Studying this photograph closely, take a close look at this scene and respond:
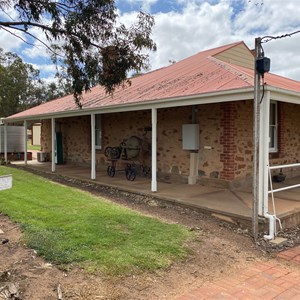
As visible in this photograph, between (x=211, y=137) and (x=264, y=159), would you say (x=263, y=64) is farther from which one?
(x=211, y=137)

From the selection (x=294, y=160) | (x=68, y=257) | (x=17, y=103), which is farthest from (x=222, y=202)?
(x=17, y=103)

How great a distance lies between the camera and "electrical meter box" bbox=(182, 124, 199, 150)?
31.7ft

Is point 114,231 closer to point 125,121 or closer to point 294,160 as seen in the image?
point 125,121

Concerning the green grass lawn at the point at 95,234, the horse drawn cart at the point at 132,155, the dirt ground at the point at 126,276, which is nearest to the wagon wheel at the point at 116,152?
the horse drawn cart at the point at 132,155

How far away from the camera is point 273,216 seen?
588 cm

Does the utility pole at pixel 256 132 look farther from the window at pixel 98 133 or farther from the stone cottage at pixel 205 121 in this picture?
the window at pixel 98 133

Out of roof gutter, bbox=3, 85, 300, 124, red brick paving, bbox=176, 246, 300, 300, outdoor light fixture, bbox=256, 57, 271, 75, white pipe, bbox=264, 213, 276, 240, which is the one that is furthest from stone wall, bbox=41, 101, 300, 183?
red brick paving, bbox=176, 246, 300, 300

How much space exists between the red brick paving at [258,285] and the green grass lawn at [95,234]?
2.39 ft

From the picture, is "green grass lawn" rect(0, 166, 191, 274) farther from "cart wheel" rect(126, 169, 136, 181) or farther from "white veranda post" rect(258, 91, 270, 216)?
"cart wheel" rect(126, 169, 136, 181)

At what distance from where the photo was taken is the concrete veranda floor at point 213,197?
21.7 ft

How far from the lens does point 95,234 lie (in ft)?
16.9

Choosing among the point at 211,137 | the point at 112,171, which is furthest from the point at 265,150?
the point at 112,171

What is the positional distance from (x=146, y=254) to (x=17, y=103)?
38.0m

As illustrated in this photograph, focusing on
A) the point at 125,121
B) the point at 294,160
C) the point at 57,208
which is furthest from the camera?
the point at 125,121
